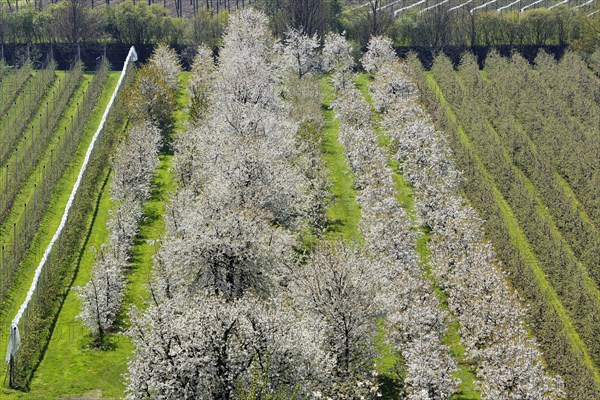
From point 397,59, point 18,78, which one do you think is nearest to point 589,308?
point 397,59

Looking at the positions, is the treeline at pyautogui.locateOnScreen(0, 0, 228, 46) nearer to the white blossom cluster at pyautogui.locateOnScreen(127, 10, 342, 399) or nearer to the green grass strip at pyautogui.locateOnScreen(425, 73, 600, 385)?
the white blossom cluster at pyautogui.locateOnScreen(127, 10, 342, 399)

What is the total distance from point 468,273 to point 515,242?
634 inches

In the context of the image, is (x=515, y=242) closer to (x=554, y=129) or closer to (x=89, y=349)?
(x=554, y=129)

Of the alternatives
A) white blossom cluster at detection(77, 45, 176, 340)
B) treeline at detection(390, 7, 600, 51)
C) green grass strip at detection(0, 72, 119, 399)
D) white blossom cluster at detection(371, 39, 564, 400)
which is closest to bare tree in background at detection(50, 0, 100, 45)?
green grass strip at detection(0, 72, 119, 399)

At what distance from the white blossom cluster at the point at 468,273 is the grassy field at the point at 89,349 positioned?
23.7m

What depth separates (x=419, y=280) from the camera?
8369 centimetres

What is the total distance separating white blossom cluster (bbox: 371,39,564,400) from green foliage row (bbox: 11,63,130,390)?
98.0 feet

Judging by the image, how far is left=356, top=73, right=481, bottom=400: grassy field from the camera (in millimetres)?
77062

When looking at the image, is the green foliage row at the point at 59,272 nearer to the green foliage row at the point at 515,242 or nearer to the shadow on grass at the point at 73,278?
the shadow on grass at the point at 73,278

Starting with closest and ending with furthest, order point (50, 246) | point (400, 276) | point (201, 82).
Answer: point (400, 276), point (50, 246), point (201, 82)

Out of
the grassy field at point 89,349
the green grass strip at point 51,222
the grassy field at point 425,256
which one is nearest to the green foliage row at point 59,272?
the grassy field at point 89,349

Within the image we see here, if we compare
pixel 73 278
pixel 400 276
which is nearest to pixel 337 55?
pixel 73 278

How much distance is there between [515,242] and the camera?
327ft

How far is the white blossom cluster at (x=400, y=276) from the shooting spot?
233ft
